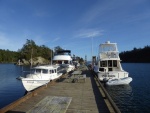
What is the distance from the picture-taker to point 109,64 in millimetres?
32938

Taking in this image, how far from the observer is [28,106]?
11.7 metres

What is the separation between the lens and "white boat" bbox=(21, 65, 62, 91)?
74.1 feet

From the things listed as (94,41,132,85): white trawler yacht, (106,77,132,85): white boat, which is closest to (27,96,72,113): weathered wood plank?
(106,77,132,85): white boat

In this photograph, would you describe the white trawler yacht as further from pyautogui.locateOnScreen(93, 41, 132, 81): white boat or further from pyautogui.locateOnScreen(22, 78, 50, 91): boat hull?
pyautogui.locateOnScreen(22, 78, 50, 91): boat hull

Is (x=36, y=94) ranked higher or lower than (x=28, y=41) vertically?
lower

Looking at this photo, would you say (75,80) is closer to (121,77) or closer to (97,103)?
(121,77)

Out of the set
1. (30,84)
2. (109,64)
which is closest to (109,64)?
(109,64)

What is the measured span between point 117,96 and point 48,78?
9075mm

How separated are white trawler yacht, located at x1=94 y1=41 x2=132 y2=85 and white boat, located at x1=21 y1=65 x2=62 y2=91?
26.4ft

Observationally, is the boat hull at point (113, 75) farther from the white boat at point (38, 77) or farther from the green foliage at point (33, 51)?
the green foliage at point (33, 51)

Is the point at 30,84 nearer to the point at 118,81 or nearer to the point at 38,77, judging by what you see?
the point at 38,77

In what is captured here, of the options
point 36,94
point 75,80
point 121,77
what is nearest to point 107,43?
point 121,77

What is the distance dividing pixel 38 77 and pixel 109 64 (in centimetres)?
1386

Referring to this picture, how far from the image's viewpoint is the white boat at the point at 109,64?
95.8 ft
